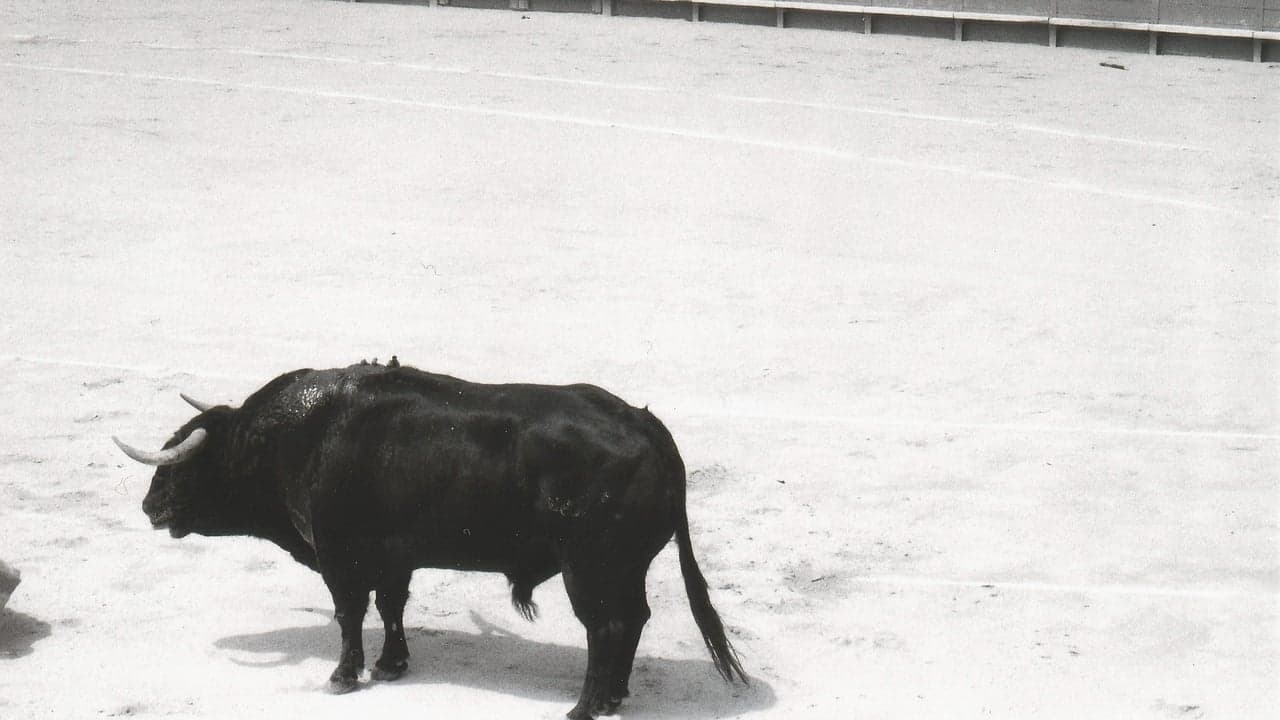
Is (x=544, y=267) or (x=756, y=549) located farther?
(x=544, y=267)

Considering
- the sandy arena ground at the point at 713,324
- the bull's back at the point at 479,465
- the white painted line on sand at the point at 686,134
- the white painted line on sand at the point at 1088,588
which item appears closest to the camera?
the bull's back at the point at 479,465

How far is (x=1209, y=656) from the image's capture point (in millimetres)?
7629

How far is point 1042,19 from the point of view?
1966 cm

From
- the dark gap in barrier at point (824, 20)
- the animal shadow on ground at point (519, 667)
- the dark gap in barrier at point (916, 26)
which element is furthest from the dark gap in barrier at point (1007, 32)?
the animal shadow on ground at point (519, 667)

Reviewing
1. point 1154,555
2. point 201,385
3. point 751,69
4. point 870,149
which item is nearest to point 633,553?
point 1154,555

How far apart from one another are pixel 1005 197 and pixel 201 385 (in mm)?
6812

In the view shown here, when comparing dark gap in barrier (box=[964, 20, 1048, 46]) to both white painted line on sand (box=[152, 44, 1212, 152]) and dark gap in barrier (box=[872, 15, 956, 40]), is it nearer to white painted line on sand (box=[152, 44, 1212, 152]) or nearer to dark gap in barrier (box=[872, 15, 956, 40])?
dark gap in barrier (box=[872, 15, 956, 40])

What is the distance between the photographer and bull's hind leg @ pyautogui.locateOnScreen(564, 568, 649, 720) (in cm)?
683

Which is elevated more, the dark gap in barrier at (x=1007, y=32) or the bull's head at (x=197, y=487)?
the dark gap in barrier at (x=1007, y=32)

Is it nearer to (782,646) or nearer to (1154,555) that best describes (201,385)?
(782,646)

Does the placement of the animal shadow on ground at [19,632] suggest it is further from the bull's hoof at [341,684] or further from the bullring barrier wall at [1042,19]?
the bullring barrier wall at [1042,19]

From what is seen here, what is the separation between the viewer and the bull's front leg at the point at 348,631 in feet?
23.9

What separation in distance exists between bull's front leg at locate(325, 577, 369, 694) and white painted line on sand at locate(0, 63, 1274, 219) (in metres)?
9.05

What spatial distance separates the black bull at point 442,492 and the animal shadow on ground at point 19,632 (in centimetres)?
74
